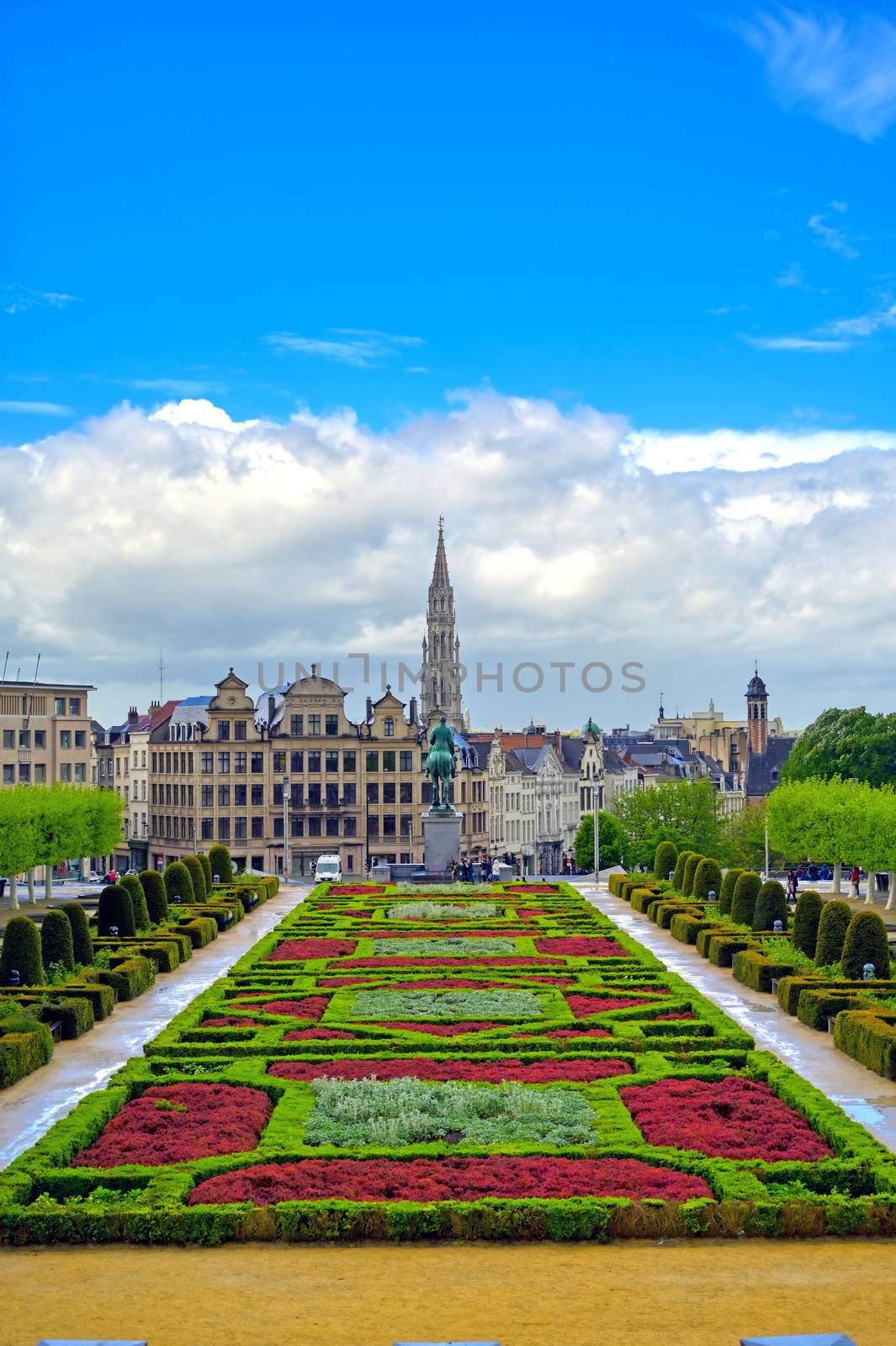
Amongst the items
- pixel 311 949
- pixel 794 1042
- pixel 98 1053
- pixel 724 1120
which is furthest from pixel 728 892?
pixel 724 1120

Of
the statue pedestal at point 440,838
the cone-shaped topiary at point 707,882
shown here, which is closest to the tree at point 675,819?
the statue pedestal at point 440,838

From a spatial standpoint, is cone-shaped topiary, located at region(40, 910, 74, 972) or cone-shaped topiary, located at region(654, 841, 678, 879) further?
cone-shaped topiary, located at region(654, 841, 678, 879)

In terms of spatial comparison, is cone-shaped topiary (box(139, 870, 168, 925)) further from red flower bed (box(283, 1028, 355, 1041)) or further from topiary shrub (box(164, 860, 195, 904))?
red flower bed (box(283, 1028, 355, 1041))

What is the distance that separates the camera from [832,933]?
39.2 metres

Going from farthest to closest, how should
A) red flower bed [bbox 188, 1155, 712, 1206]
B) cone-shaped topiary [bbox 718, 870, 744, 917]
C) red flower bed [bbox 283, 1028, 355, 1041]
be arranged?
cone-shaped topiary [bbox 718, 870, 744, 917]
red flower bed [bbox 283, 1028, 355, 1041]
red flower bed [bbox 188, 1155, 712, 1206]

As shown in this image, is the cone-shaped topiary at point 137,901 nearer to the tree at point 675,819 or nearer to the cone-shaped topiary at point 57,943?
the cone-shaped topiary at point 57,943

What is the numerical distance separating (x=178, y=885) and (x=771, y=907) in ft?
72.9

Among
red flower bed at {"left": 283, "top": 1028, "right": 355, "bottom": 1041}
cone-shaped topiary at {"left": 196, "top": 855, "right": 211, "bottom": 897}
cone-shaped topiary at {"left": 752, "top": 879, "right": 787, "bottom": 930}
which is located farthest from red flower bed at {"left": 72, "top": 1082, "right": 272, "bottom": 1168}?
cone-shaped topiary at {"left": 196, "top": 855, "right": 211, "bottom": 897}

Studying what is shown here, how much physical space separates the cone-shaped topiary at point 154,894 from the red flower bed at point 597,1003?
2073cm

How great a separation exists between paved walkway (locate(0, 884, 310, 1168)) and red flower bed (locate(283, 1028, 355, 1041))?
124 inches

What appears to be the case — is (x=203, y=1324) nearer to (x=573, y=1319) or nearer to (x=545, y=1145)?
(x=573, y=1319)

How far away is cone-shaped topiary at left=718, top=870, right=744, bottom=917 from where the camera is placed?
52094mm

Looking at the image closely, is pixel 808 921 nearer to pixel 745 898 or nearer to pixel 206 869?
pixel 745 898

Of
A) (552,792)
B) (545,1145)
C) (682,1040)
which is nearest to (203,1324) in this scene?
(545,1145)
